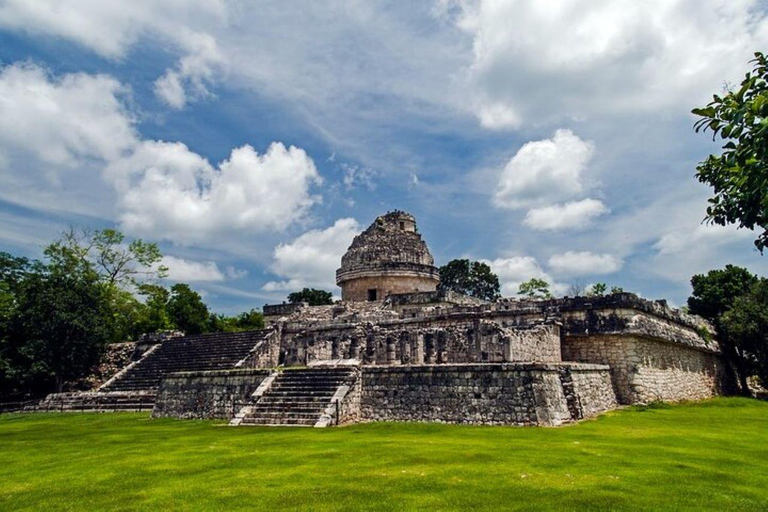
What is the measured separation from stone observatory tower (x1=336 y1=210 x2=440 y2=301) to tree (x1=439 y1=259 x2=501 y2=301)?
1006 inches

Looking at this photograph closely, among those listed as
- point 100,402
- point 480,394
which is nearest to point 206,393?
point 100,402

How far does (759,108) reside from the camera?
464cm

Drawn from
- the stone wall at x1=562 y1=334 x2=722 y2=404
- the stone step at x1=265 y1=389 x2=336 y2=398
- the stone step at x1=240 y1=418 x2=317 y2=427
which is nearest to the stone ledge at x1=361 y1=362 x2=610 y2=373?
the stone step at x1=265 y1=389 x2=336 y2=398

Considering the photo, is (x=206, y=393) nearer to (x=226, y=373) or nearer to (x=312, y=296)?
(x=226, y=373)

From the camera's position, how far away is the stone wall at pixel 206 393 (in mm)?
15992

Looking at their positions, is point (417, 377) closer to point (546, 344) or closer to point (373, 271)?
point (546, 344)

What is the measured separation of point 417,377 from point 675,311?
516 inches

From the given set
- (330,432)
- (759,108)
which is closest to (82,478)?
(330,432)

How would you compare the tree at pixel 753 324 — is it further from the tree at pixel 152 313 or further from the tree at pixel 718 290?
the tree at pixel 152 313

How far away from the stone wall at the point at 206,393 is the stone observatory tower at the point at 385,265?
1316 cm

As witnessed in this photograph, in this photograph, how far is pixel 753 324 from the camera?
79.8 ft

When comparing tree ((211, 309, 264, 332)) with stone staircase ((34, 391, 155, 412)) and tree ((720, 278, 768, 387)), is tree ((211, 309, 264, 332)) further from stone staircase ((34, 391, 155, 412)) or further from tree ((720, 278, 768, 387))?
tree ((720, 278, 768, 387))

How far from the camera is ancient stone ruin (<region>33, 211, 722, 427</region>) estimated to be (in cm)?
1334

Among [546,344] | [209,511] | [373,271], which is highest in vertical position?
[373,271]
